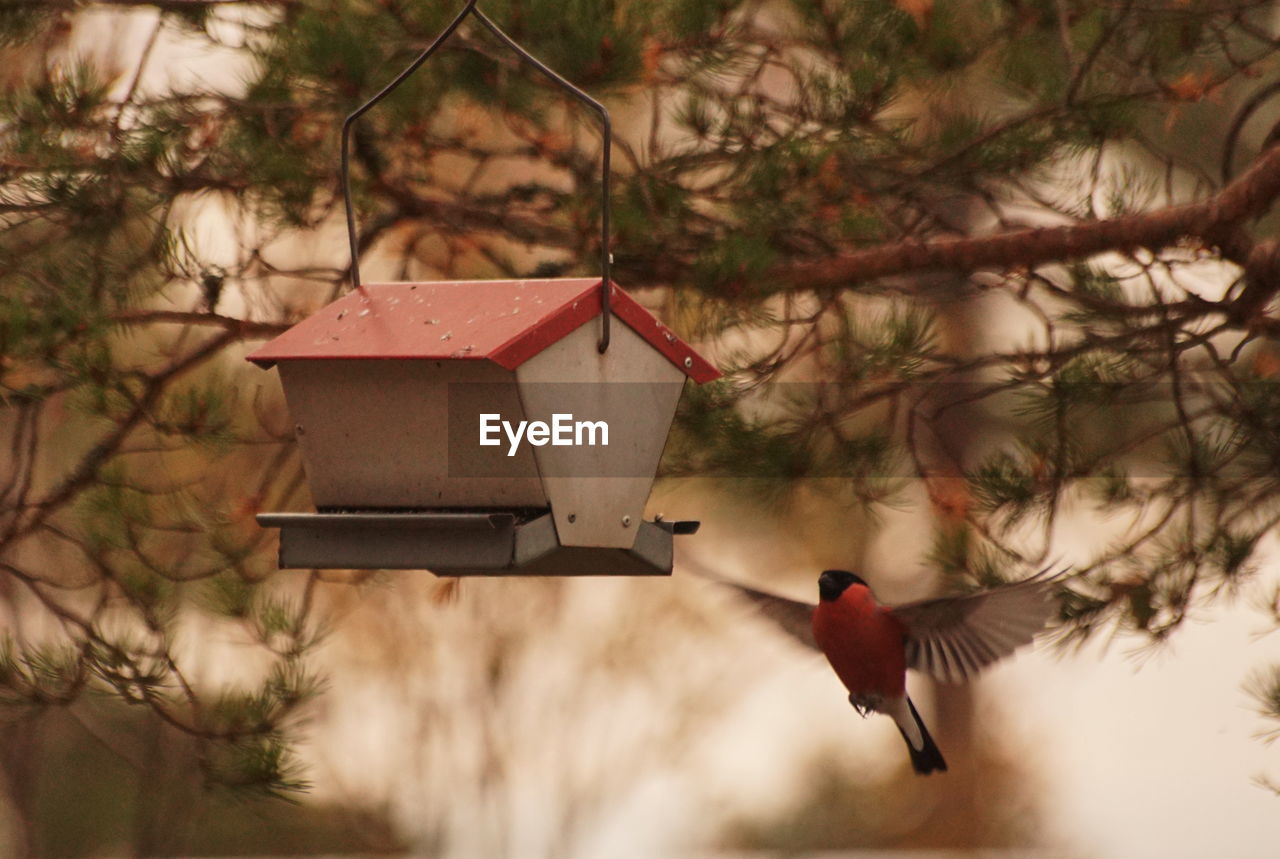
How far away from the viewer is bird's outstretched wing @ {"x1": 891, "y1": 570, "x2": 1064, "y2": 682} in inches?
72.4

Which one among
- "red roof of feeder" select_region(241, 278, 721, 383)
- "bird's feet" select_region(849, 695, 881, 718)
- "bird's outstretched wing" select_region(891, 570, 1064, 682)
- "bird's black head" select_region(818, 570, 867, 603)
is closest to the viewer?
"red roof of feeder" select_region(241, 278, 721, 383)

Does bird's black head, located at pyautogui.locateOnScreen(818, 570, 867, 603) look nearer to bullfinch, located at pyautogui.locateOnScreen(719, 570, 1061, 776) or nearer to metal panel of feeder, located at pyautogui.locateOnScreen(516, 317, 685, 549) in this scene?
bullfinch, located at pyautogui.locateOnScreen(719, 570, 1061, 776)

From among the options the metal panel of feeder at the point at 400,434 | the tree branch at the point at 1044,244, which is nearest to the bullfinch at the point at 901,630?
the tree branch at the point at 1044,244

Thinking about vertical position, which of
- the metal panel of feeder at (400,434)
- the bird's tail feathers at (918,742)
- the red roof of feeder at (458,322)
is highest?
the red roof of feeder at (458,322)

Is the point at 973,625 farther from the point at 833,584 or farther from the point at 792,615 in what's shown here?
the point at 792,615

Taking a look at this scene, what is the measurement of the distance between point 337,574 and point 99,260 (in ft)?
3.10

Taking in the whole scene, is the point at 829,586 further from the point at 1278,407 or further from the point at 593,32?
the point at 593,32

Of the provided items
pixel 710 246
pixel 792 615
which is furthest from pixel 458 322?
pixel 792 615

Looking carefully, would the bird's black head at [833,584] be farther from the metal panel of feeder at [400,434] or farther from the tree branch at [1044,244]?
the metal panel of feeder at [400,434]

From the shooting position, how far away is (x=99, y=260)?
1.94 m

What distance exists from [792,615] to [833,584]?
0.74 feet

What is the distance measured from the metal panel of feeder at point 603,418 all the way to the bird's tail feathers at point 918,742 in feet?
3.60

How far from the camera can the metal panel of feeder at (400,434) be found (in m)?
1.31

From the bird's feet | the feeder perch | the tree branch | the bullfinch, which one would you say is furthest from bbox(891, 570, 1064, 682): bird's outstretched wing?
the feeder perch
